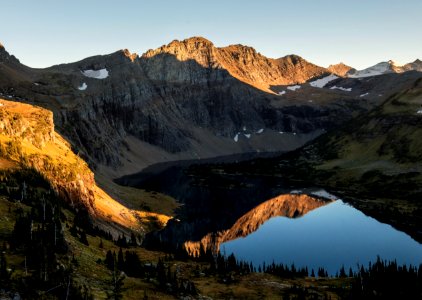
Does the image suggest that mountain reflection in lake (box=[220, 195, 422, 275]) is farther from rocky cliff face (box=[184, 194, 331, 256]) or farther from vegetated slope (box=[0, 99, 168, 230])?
vegetated slope (box=[0, 99, 168, 230])

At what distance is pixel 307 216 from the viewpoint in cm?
17200

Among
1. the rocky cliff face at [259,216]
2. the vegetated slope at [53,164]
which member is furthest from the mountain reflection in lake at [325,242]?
the vegetated slope at [53,164]

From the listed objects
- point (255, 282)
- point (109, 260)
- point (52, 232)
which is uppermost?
point (52, 232)

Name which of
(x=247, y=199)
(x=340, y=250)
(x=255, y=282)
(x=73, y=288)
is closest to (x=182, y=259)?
(x=255, y=282)

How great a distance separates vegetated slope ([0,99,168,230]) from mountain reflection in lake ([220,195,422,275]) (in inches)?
1281

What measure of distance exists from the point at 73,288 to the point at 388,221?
443 ft

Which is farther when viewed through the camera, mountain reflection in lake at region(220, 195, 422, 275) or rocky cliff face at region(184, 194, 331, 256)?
rocky cliff face at region(184, 194, 331, 256)

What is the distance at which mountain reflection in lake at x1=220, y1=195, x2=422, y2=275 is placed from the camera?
114000 mm

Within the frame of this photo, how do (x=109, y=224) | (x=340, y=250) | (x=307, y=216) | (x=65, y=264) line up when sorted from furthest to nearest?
(x=307, y=216)
(x=340, y=250)
(x=109, y=224)
(x=65, y=264)

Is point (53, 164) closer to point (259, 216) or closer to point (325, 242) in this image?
point (325, 242)

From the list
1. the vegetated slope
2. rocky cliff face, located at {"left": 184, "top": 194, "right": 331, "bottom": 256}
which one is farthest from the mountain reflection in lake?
the vegetated slope

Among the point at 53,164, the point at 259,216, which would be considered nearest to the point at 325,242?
the point at 259,216

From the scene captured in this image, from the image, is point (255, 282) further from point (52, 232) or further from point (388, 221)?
point (388, 221)

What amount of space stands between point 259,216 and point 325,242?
38.9 meters
